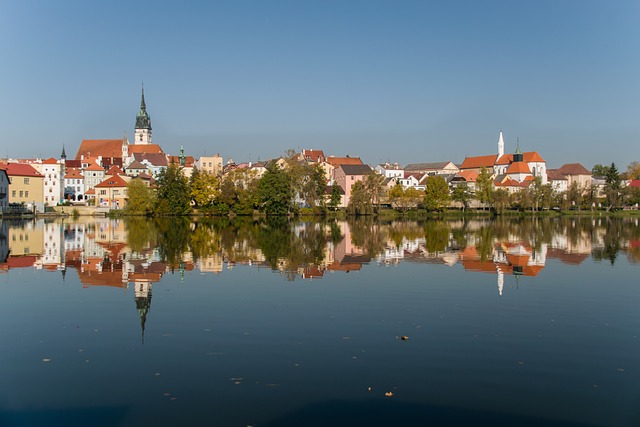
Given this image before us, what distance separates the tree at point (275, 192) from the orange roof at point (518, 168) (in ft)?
186

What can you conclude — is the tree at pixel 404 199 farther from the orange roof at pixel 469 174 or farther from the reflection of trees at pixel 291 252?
the reflection of trees at pixel 291 252

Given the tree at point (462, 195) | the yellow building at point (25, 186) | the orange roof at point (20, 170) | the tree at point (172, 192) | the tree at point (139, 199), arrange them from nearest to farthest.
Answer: the orange roof at point (20, 170), the yellow building at point (25, 186), the tree at point (139, 199), the tree at point (172, 192), the tree at point (462, 195)

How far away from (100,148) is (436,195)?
206 feet

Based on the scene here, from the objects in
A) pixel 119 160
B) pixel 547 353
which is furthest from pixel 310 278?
pixel 119 160

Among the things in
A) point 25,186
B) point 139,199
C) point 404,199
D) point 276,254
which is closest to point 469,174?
point 404,199

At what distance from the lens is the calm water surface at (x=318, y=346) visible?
7020mm

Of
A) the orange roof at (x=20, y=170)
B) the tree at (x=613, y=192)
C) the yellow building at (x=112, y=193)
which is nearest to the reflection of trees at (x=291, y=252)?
the orange roof at (x=20, y=170)

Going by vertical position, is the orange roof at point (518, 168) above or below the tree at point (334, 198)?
above

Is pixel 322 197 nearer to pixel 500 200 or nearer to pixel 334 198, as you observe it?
pixel 334 198

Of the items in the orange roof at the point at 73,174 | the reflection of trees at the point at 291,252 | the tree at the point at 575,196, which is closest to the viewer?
the reflection of trees at the point at 291,252

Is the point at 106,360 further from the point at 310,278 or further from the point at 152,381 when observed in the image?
the point at 310,278

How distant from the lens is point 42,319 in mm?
11562

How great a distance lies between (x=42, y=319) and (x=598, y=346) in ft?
32.5

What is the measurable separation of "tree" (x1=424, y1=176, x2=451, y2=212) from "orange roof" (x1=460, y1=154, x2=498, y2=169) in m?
41.7
